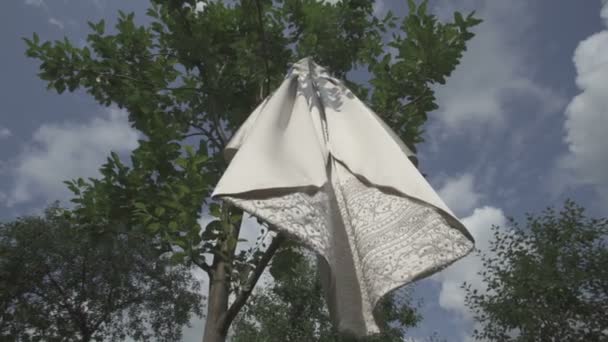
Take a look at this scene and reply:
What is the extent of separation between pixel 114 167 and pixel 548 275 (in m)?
21.8

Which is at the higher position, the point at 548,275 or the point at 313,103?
the point at 548,275

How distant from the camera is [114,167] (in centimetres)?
388

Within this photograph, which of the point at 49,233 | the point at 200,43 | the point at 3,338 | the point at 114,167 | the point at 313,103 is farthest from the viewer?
the point at 49,233

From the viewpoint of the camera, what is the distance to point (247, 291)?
3518 mm

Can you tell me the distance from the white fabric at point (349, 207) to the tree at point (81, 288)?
2150 centimetres

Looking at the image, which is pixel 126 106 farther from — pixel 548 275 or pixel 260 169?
pixel 548 275

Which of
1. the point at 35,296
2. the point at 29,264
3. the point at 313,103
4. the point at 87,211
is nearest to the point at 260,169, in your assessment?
the point at 313,103

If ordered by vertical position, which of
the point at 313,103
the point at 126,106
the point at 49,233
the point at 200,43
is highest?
the point at 49,233

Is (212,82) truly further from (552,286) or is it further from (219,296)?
(552,286)

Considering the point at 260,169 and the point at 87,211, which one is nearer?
the point at 260,169

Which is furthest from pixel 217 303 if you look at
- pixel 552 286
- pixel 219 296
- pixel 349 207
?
pixel 552 286

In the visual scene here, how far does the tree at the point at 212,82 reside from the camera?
3412 mm

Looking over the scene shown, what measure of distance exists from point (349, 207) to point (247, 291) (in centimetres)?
175
